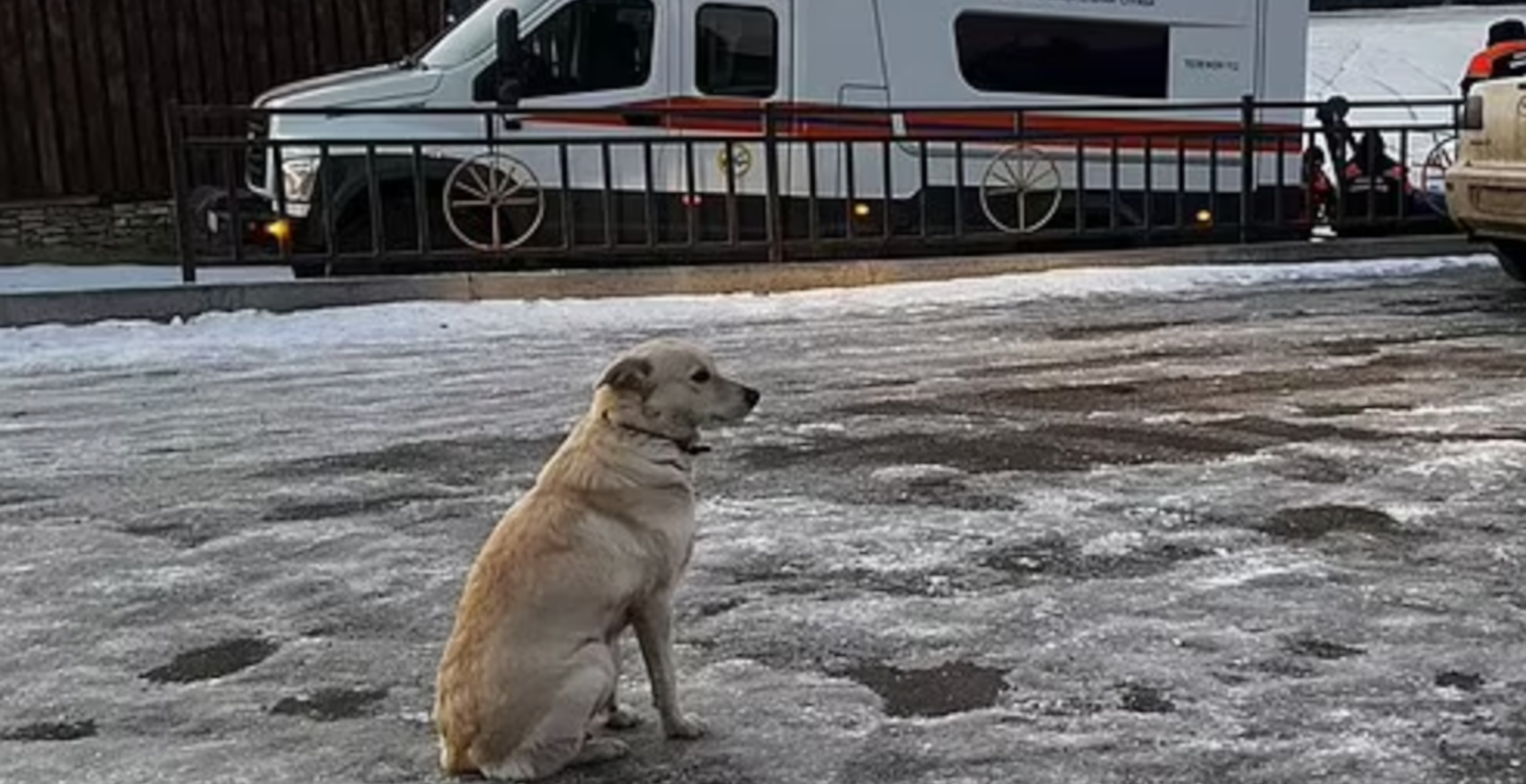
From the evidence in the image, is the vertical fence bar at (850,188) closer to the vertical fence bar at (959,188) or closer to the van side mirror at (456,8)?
the vertical fence bar at (959,188)

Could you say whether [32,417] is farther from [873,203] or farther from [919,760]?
[873,203]

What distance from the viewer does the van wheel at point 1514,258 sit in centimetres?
1014

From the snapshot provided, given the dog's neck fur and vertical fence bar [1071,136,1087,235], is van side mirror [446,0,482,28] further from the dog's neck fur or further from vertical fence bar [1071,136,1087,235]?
the dog's neck fur

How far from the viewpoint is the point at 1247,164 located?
11977mm

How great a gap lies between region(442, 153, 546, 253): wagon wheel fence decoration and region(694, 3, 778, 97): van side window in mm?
1563

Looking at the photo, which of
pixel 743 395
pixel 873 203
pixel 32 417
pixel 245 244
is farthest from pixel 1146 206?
pixel 743 395

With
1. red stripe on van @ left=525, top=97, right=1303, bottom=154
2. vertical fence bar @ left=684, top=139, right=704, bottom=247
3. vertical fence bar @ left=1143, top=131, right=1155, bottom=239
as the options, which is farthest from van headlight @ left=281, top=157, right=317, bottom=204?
vertical fence bar @ left=1143, top=131, right=1155, bottom=239

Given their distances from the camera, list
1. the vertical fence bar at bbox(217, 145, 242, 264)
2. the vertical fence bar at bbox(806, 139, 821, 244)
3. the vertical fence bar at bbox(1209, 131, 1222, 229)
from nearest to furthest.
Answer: the vertical fence bar at bbox(217, 145, 242, 264), the vertical fence bar at bbox(806, 139, 821, 244), the vertical fence bar at bbox(1209, 131, 1222, 229)

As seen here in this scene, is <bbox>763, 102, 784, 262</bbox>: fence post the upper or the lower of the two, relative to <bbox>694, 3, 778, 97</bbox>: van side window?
lower

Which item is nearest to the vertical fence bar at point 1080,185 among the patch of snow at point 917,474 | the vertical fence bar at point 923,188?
the vertical fence bar at point 923,188

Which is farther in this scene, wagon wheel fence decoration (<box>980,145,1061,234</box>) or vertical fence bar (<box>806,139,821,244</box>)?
wagon wheel fence decoration (<box>980,145,1061,234</box>)

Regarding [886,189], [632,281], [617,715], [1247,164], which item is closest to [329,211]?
[632,281]

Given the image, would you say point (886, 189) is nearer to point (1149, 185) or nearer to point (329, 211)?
point (1149, 185)

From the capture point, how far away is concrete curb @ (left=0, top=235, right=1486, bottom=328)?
9.98 m
